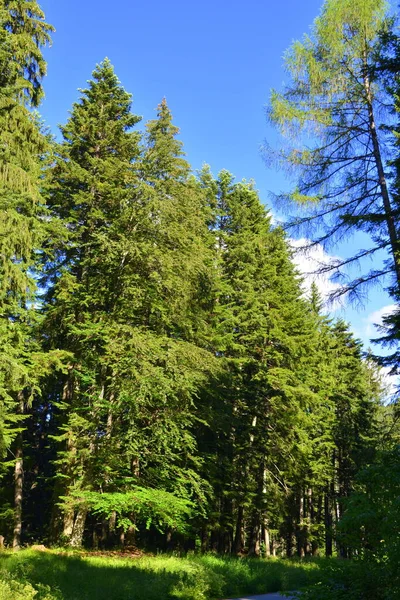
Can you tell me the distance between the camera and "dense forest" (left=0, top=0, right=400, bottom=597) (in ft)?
30.0

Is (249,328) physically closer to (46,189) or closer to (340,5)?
(46,189)

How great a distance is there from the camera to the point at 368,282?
8789mm

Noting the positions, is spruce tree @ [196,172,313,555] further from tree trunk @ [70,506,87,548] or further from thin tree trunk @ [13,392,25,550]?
thin tree trunk @ [13,392,25,550]

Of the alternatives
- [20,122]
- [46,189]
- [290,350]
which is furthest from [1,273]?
[290,350]

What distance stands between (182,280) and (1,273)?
6.19m

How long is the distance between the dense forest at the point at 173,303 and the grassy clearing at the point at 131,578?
4.14 feet

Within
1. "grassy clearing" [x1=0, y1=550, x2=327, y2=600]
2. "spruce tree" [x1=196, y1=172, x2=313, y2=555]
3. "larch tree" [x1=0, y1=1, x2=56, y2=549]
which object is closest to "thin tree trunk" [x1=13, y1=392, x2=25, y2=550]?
"larch tree" [x1=0, y1=1, x2=56, y2=549]

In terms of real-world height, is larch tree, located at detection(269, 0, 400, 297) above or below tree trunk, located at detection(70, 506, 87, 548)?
above

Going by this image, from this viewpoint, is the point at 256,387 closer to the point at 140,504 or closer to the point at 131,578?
the point at 140,504

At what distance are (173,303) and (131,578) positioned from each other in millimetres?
8497

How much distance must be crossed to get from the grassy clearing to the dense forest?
49.6 inches

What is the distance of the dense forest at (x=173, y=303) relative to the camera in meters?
9.13

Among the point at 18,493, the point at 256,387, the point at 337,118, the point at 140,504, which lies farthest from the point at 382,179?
the point at 18,493

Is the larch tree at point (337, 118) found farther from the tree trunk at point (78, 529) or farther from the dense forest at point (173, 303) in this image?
the tree trunk at point (78, 529)
